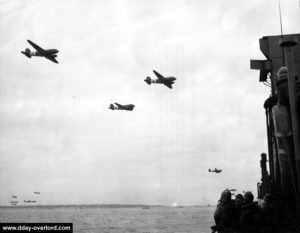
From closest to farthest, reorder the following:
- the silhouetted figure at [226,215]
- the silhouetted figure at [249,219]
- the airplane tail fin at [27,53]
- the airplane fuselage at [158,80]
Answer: the silhouetted figure at [249,219] → the silhouetted figure at [226,215] → the airplane tail fin at [27,53] → the airplane fuselage at [158,80]

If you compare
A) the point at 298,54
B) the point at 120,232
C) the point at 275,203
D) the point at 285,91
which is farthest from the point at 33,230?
the point at 120,232

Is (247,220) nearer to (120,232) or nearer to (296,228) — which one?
(296,228)

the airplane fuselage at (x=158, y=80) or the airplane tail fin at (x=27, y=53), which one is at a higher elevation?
the airplane tail fin at (x=27, y=53)

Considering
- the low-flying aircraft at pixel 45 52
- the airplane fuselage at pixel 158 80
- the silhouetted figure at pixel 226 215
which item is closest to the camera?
the silhouetted figure at pixel 226 215

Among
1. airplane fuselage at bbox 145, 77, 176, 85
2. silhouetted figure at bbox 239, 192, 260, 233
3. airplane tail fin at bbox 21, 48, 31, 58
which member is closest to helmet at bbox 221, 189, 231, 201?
silhouetted figure at bbox 239, 192, 260, 233

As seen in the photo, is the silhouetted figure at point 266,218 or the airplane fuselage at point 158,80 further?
the airplane fuselage at point 158,80

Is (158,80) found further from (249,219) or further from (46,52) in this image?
(249,219)

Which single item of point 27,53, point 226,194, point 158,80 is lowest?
point 226,194

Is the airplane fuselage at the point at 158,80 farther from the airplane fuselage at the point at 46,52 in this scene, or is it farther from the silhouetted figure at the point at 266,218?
the silhouetted figure at the point at 266,218

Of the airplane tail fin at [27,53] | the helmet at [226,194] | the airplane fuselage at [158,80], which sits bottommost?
the helmet at [226,194]

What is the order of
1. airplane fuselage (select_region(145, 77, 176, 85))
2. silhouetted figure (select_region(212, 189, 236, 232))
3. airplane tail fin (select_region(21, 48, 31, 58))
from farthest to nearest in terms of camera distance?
airplane fuselage (select_region(145, 77, 176, 85)) → airplane tail fin (select_region(21, 48, 31, 58)) → silhouetted figure (select_region(212, 189, 236, 232))

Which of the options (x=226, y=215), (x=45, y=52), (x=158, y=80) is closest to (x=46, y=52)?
(x=45, y=52)

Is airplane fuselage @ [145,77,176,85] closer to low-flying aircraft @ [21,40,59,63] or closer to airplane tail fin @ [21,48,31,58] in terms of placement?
low-flying aircraft @ [21,40,59,63]

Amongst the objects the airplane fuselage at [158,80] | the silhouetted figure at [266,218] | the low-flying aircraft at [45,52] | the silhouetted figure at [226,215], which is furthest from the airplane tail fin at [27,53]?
the silhouetted figure at [266,218]
